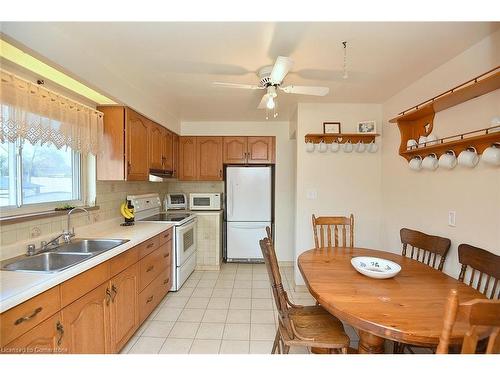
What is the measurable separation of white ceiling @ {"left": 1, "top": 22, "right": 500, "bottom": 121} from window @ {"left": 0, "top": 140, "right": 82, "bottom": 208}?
2.20ft

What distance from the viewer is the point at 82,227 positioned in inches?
86.6

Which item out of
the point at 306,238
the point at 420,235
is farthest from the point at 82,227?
the point at 420,235

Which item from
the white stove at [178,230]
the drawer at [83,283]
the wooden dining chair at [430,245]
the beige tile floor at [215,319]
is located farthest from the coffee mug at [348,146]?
the drawer at [83,283]

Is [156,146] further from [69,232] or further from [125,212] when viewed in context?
[69,232]

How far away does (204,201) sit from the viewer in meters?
3.89

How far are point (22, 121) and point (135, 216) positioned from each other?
169 cm

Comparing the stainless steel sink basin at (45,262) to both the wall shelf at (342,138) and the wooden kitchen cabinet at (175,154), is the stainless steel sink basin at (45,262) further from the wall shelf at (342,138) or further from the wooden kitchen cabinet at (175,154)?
the wall shelf at (342,138)

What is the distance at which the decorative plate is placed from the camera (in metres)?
1.50

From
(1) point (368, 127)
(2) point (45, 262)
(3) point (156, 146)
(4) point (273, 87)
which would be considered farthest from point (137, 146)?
(1) point (368, 127)

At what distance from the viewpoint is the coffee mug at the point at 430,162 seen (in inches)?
76.5

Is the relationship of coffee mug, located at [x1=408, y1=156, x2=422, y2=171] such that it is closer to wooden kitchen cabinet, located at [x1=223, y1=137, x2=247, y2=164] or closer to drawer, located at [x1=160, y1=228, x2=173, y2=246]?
wooden kitchen cabinet, located at [x1=223, y1=137, x2=247, y2=164]

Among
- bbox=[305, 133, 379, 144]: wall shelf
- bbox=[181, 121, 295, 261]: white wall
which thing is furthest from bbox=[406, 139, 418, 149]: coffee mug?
bbox=[181, 121, 295, 261]: white wall

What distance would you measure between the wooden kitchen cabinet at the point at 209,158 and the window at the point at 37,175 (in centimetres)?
185
